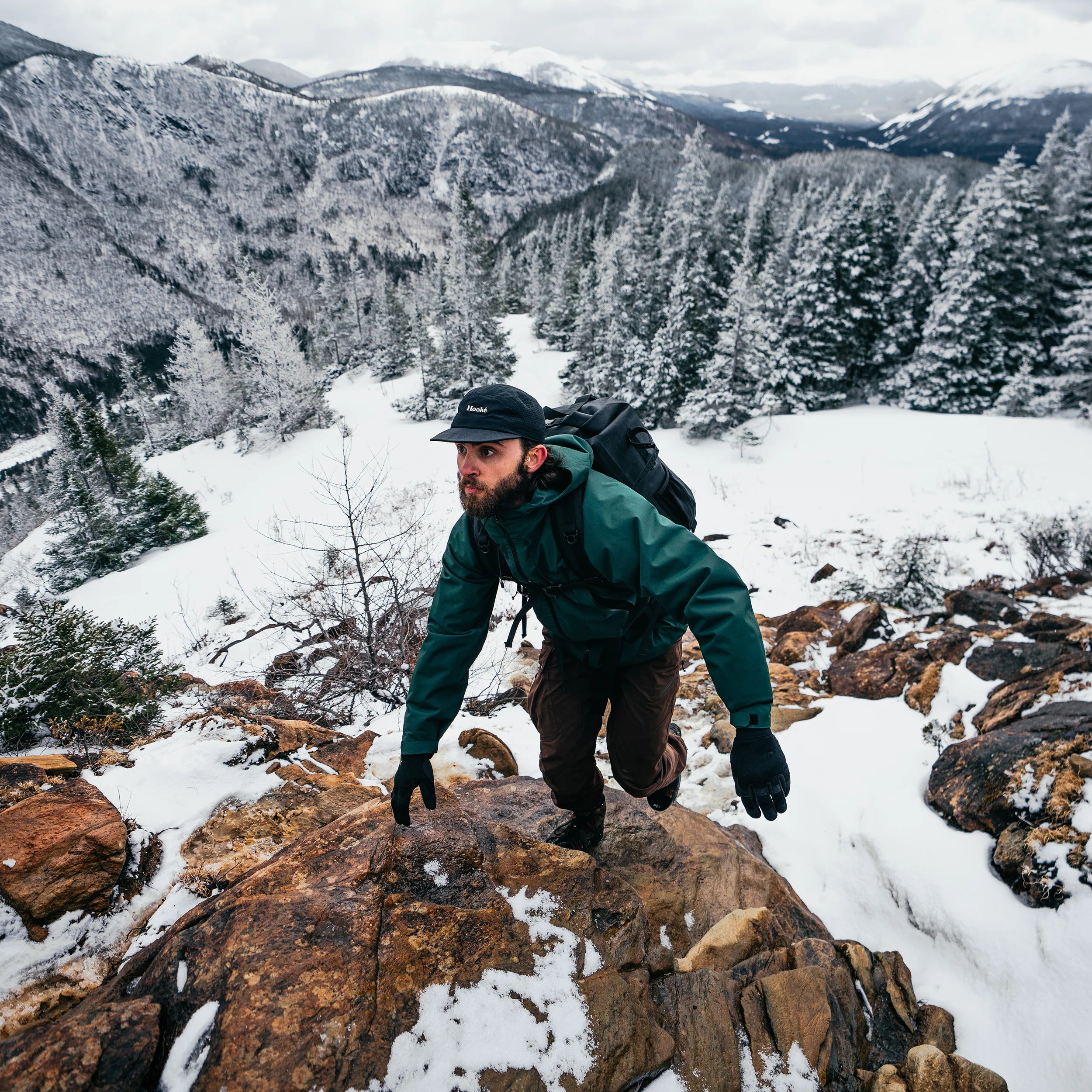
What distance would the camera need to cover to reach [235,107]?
140m

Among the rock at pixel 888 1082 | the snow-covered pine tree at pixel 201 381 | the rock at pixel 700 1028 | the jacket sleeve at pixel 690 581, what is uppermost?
the jacket sleeve at pixel 690 581

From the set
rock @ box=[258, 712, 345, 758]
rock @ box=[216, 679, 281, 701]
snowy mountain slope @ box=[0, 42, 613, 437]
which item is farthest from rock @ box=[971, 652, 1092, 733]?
snowy mountain slope @ box=[0, 42, 613, 437]

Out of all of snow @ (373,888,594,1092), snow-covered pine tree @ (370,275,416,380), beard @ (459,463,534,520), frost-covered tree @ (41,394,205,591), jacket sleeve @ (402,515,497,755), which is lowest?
frost-covered tree @ (41,394,205,591)

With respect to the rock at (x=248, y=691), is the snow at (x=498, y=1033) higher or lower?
higher

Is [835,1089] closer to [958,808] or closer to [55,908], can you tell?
[958,808]

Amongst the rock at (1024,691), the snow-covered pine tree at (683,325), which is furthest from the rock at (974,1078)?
the snow-covered pine tree at (683,325)

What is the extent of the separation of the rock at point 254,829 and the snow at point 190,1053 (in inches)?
31.4

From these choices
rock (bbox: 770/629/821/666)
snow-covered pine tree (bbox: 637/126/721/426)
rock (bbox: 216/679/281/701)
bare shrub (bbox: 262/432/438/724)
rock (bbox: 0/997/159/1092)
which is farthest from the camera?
snow-covered pine tree (bbox: 637/126/721/426)

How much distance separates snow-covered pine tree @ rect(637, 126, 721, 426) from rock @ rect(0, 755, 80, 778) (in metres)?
21.6

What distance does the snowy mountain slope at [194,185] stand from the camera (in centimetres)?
9875

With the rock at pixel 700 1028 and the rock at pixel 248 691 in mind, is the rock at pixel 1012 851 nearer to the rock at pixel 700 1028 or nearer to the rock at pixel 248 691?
the rock at pixel 700 1028

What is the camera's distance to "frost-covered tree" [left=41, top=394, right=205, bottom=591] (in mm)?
19891

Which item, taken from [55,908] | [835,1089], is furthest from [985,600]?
[55,908]

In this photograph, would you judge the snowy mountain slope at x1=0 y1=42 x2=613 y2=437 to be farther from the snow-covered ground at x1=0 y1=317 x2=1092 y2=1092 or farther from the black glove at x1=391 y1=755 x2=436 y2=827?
the black glove at x1=391 y1=755 x2=436 y2=827
